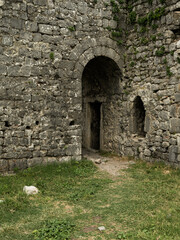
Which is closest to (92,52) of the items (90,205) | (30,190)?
(30,190)

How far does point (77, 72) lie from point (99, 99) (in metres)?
2.50

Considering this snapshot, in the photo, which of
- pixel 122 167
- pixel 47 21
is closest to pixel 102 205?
pixel 122 167

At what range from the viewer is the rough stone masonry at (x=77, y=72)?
7.31 m

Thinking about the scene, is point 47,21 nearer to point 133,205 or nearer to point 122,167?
point 122,167

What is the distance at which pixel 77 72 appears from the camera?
322 inches

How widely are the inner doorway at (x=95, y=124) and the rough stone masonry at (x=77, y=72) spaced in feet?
6.52

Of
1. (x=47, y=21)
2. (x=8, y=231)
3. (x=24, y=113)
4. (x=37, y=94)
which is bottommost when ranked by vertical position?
(x=8, y=231)

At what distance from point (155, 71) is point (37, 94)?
3.53 m

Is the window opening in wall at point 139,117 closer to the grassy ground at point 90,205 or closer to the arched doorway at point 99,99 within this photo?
the arched doorway at point 99,99

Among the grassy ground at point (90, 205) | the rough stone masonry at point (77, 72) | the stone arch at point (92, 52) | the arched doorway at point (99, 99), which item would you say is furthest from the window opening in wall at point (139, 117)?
the grassy ground at point (90, 205)

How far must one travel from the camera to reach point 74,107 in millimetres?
8148

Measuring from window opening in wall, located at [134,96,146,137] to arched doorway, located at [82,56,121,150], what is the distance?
2.92ft

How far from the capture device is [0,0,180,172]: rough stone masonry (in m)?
7.31

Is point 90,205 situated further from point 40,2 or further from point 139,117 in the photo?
point 40,2
